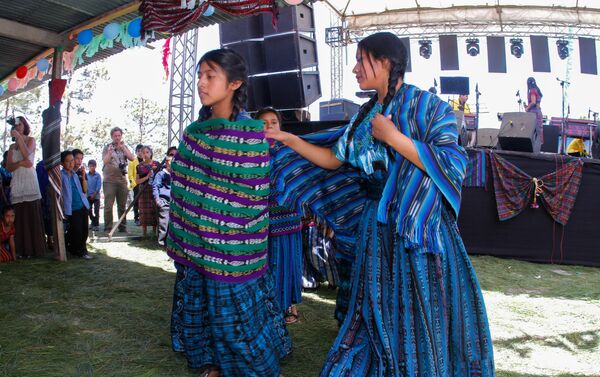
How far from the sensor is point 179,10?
17.8ft

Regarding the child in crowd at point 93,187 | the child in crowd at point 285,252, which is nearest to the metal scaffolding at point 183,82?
the child in crowd at point 93,187

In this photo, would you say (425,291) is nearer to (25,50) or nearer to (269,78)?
(269,78)

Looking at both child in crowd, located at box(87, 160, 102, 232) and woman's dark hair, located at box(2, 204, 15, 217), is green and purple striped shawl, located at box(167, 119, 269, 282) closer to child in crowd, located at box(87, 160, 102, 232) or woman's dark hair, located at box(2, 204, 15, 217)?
woman's dark hair, located at box(2, 204, 15, 217)

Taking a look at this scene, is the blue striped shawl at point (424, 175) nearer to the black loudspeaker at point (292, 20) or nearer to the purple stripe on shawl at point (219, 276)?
the purple stripe on shawl at point (219, 276)

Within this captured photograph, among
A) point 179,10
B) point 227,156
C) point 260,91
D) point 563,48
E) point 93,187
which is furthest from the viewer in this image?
point 563,48

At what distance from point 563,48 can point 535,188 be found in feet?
30.3

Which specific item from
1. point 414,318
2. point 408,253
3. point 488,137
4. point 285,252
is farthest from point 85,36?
point 488,137

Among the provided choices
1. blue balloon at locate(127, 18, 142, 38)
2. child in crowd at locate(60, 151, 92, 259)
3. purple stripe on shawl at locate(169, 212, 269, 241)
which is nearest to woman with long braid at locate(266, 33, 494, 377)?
purple stripe on shawl at locate(169, 212, 269, 241)

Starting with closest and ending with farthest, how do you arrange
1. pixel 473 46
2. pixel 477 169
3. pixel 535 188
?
1. pixel 535 188
2. pixel 477 169
3. pixel 473 46

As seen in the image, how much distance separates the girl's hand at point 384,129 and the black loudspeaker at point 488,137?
985cm

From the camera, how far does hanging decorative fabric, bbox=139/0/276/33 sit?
507cm

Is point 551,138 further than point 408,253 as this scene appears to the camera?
Yes

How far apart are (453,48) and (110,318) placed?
518 inches

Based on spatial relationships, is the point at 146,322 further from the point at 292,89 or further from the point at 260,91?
the point at 260,91
